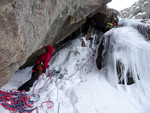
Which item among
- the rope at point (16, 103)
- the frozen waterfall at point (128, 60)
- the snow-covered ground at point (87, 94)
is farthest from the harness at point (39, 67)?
the frozen waterfall at point (128, 60)

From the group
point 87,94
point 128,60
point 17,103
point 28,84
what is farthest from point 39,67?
point 128,60

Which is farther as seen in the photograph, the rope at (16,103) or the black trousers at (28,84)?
the black trousers at (28,84)

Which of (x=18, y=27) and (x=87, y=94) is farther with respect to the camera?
(x=87, y=94)

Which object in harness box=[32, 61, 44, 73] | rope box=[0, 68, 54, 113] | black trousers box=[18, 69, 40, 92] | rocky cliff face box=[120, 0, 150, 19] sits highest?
rocky cliff face box=[120, 0, 150, 19]

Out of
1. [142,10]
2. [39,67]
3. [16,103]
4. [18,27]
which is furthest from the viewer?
[142,10]

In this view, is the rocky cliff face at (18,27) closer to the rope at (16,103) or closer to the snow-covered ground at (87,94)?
the rope at (16,103)

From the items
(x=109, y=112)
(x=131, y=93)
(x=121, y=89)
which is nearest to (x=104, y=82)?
(x=121, y=89)

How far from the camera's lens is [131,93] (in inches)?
106

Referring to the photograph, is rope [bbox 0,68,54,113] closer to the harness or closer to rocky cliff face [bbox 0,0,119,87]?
rocky cliff face [bbox 0,0,119,87]

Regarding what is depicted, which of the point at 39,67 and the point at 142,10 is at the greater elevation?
the point at 142,10

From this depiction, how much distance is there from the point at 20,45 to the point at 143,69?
126 inches

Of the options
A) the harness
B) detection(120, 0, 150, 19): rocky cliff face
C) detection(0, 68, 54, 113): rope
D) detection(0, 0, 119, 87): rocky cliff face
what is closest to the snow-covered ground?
detection(0, 68, 54, 113): rope

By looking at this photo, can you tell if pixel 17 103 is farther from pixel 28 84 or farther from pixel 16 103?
pixel 28 84

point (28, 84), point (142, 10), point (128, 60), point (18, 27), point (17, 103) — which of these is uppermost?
point (142, 10)
